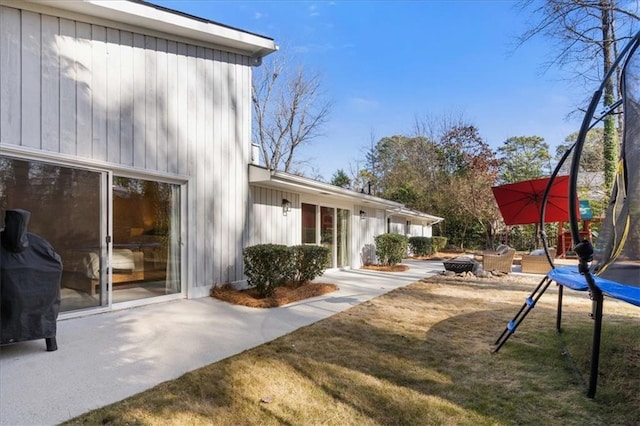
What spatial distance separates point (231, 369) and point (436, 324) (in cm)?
316

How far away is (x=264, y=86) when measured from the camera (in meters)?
25.3

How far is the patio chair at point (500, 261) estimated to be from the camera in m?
10.8

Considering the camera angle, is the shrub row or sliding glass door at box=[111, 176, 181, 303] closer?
sliding glass door at box=[111, 176, 181, 303]

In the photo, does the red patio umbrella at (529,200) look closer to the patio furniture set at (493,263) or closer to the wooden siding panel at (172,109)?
the patio furniture set at (493,263)

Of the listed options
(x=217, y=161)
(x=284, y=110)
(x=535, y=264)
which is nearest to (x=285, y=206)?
(x=217, y=161)

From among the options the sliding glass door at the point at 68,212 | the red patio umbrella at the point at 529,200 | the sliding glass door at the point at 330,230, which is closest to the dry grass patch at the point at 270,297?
the sliding glass door at the point at 68,212

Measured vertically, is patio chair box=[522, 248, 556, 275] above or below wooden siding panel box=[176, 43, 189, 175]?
below

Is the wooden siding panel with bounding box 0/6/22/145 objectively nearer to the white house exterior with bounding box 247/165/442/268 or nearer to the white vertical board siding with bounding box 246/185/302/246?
the white house exterior with bounding box 247/165/442/268

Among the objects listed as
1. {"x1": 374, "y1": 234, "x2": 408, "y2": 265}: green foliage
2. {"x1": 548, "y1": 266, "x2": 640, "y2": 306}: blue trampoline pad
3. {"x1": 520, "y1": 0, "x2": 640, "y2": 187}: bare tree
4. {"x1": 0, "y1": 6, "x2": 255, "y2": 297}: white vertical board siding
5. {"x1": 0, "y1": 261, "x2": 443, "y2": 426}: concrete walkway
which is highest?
{"x1": 520, "y1": 0, "x2": 640, "y2": 187}: bare tree

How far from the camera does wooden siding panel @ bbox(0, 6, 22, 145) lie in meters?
4.36

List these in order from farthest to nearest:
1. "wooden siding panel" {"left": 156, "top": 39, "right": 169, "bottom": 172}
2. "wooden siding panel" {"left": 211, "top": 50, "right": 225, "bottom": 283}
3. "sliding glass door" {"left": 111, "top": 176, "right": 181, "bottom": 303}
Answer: "wooden siding panel" {"left": 211, "top": 50, "right": 225, "bottom": 283}, "wooden siding panel" {"left": 156, "top": 39, "right": 169, "bottom": 172}, "sliding glass door" {"left": 111, "top": 176, "right": 181, "bottom": 303}

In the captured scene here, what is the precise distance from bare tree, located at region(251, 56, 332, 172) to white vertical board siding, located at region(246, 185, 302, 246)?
17.1 m

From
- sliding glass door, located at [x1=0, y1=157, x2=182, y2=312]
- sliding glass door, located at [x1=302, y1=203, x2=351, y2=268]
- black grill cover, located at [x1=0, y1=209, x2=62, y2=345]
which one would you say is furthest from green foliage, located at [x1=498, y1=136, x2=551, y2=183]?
black grill cover, located at [x1=0, y1=209, x2=62, y2=345]

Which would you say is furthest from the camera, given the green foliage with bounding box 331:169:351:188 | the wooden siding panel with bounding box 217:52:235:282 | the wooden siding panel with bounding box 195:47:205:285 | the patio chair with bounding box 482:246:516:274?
the green foliage with bounding box 331:169:351:188
